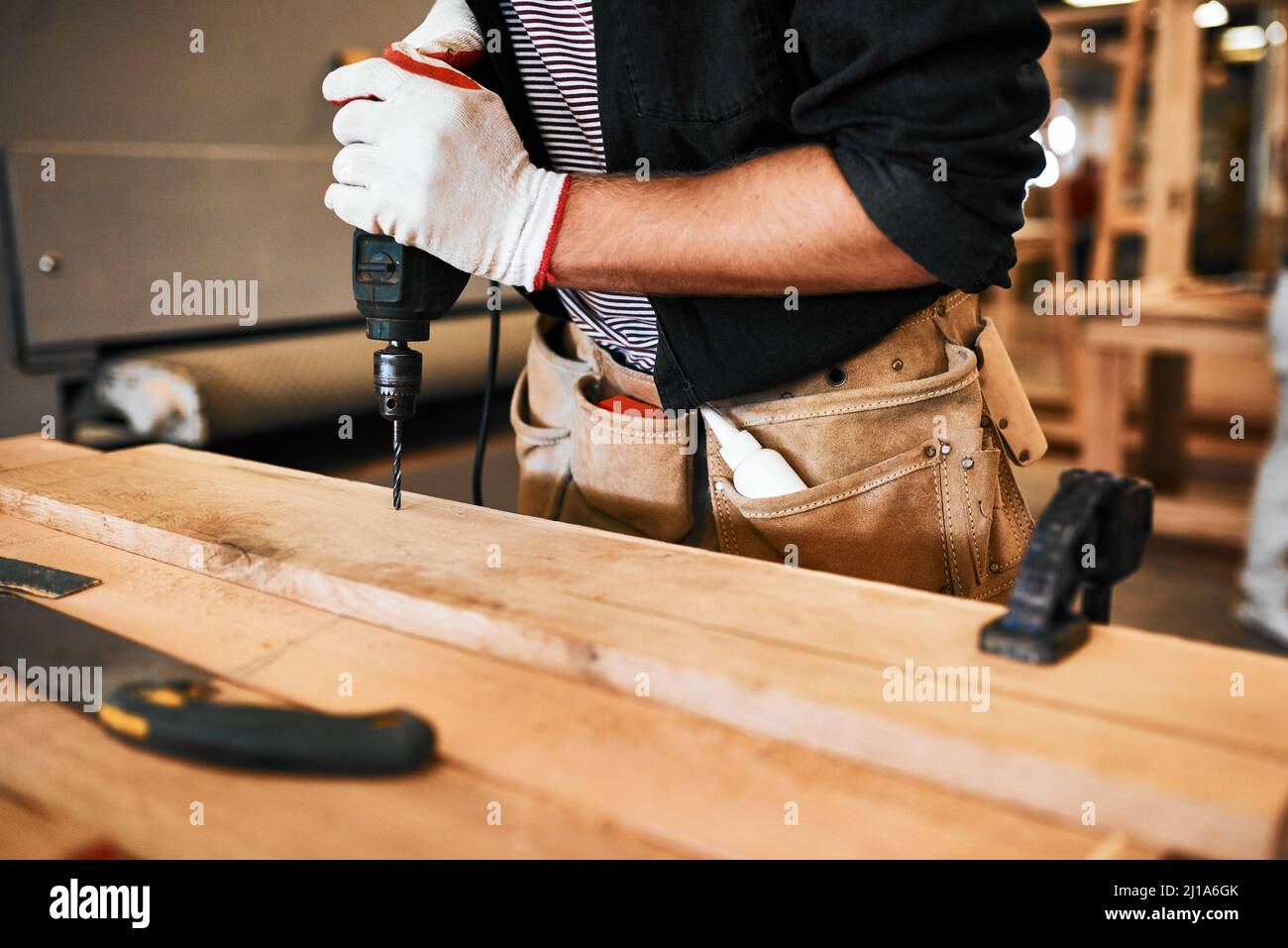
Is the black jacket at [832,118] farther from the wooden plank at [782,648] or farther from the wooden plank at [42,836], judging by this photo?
the wooden plank at [42,836]

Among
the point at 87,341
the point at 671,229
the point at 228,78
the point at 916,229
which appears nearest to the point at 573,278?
the point at 671,229

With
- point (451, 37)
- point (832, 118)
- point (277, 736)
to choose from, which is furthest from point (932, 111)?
point (277, 736)

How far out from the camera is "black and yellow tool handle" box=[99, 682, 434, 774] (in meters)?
0.57

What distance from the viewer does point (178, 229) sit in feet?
7.34

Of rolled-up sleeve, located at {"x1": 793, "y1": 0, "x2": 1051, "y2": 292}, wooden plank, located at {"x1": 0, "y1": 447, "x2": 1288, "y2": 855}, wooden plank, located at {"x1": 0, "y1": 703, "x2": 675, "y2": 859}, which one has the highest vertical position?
rolled-up sleeve, located at {"x1": 793, "y1": 0, "x2": 1051, "y2": 292}

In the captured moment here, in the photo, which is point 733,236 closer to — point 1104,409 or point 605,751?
point 605,751

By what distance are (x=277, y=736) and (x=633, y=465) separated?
0.69 meters

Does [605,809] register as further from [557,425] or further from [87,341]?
[87,341]

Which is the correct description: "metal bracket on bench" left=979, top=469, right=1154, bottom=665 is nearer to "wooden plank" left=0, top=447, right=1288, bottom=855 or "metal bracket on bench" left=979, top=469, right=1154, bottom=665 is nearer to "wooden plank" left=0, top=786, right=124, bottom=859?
"wooden plank" left=0, top=447, right=1288, bottom=855

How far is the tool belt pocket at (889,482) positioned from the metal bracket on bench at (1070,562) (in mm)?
353

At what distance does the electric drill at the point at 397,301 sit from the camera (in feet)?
3.34

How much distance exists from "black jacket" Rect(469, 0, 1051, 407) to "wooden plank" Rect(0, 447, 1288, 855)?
279 mm

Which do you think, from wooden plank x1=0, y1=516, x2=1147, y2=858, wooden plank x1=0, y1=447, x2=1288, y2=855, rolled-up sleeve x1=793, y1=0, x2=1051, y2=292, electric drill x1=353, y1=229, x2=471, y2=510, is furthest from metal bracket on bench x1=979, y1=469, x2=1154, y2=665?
electric drill x1=353, y1=229, x2=471, y2=510

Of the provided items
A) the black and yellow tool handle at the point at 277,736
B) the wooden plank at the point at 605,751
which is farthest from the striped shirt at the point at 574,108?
the black and yellow tool handle at the point at 277,736
